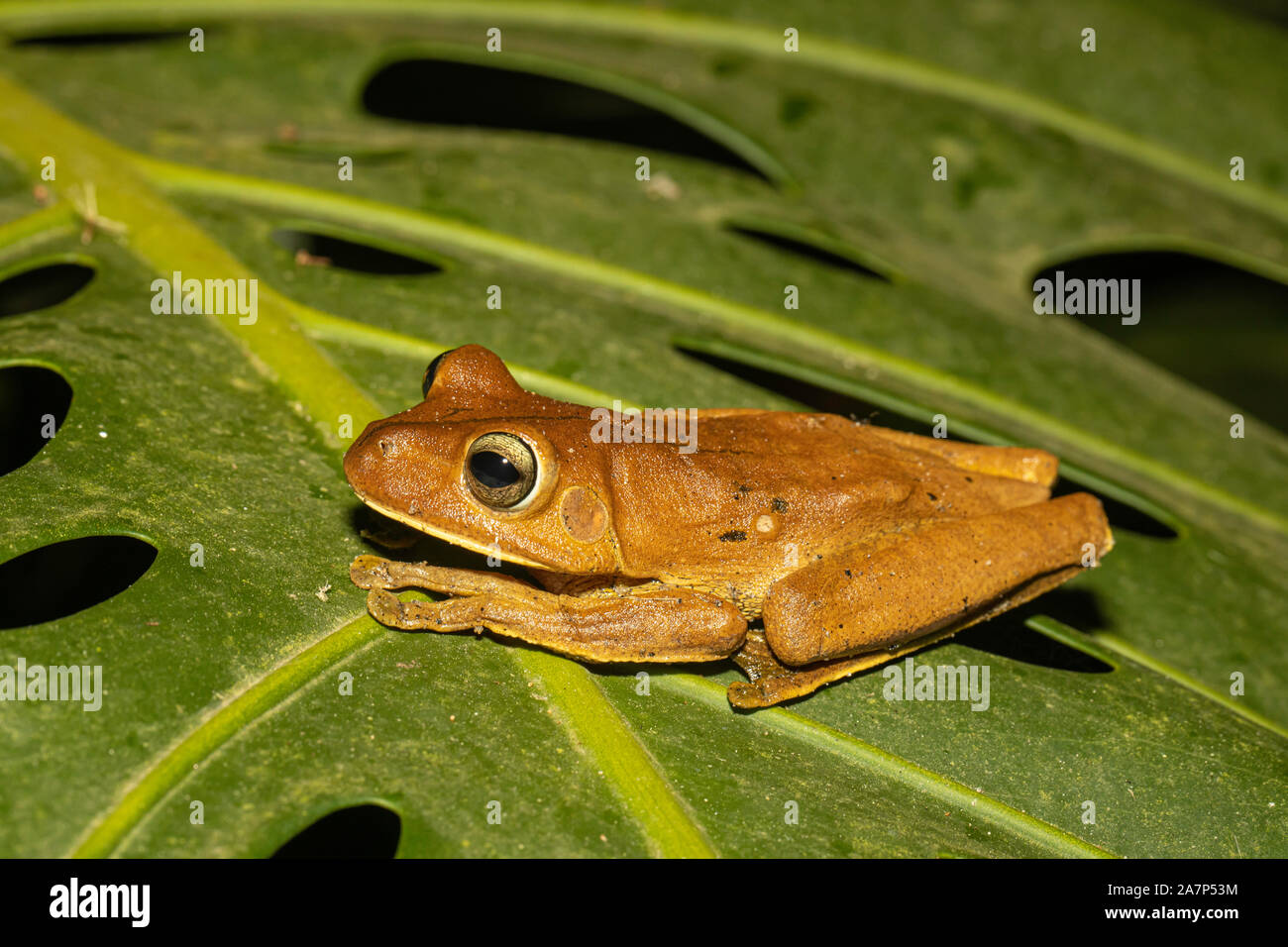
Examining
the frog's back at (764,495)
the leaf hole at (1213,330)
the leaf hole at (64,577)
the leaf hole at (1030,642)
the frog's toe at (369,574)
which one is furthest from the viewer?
the leaf hole at (1213,330)

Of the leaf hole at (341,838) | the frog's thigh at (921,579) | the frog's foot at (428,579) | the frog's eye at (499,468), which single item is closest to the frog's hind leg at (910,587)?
the frog's thigh at (921,579)

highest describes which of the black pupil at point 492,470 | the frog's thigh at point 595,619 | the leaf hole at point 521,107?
the leaf hole at point 521,107

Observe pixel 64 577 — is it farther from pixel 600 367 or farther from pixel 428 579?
pixel 600 367

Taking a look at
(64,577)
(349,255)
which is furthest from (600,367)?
(64,577)

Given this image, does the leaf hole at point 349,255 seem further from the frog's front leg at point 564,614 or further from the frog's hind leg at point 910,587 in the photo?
the frog's hind leg at point 910,587

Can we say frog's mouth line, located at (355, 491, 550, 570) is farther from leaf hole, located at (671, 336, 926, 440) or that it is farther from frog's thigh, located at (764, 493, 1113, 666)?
leaf hole, located at (671, 336, 926, 440)

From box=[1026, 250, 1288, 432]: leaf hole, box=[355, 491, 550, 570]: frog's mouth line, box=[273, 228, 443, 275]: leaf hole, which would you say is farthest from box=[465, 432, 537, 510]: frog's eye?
box=[1026, 250, 1288, 432]: leaf hole

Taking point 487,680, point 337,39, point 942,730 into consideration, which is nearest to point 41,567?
point 487,680
